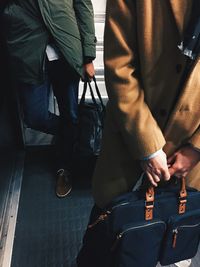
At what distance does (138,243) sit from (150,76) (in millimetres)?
482

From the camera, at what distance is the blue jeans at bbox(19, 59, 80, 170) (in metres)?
1.48

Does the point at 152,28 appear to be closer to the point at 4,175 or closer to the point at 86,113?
the point at 86,113

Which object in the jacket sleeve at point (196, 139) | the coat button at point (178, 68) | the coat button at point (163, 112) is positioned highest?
the coat button at point (178, 68)

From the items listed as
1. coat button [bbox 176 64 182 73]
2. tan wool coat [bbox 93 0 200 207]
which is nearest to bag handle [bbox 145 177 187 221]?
tan wool coat [bbox 93 0 200 207]

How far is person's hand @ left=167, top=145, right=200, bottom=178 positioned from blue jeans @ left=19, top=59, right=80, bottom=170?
84cm

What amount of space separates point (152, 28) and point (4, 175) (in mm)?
1235

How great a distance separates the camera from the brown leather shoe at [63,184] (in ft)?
5.48

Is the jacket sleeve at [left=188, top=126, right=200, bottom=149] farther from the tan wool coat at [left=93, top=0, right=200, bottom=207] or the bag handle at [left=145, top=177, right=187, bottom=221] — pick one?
the bag handle at [left=145, top=177, right=187, bottom=221]

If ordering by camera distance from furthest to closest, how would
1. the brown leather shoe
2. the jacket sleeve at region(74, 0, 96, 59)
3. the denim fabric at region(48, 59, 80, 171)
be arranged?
the brown leather shoe
the denim fabric at region(48, 59, 80, 171)
the jacket sleeve at region(74, 0, 96, 59)

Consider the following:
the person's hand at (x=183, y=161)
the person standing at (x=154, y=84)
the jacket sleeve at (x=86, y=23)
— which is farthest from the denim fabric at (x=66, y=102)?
the person's hand at (x=183, y=161)

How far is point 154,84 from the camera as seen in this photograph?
0.70 meters

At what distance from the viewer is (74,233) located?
4.79 feet

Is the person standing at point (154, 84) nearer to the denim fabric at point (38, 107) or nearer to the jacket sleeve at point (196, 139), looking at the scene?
the jacket sleeve at point (196, 139)

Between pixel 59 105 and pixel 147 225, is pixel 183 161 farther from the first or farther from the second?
pixel 59 105
